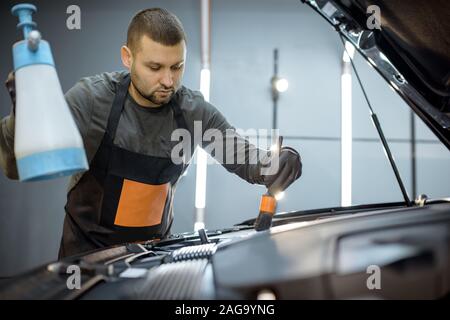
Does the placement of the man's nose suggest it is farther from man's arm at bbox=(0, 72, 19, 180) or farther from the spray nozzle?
the spray nozzle

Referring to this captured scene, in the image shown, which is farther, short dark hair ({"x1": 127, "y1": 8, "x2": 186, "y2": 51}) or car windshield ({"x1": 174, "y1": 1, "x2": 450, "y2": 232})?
car windshield ({"x1": 174, "y1": 1, "x2": 450, "y2": 232})

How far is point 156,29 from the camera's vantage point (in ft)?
4.37

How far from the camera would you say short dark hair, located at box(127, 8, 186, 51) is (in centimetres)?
132

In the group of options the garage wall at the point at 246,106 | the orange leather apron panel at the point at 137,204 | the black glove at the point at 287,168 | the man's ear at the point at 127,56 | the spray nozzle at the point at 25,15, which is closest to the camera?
the spray nozzle at the point at 25,15

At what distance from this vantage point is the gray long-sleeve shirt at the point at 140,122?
52.9 inches

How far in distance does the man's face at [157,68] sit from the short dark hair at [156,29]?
0.02 m

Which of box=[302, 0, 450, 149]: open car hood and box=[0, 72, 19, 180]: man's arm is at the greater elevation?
box=[302, 0, 450, 149]: open car hood

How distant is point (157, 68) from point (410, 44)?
2.49ft

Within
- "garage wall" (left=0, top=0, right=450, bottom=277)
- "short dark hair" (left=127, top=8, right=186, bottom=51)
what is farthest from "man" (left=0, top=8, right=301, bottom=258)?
"garage wall" (left=0, top=0, right=450, bottom=277)

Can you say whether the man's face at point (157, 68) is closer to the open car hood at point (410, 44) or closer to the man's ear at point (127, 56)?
the man's ear at point (127, 56)

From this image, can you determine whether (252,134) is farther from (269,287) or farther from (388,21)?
(269,287)

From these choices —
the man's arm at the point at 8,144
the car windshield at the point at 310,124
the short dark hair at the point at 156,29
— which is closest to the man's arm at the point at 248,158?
the short dark hair at the point at 156,29
